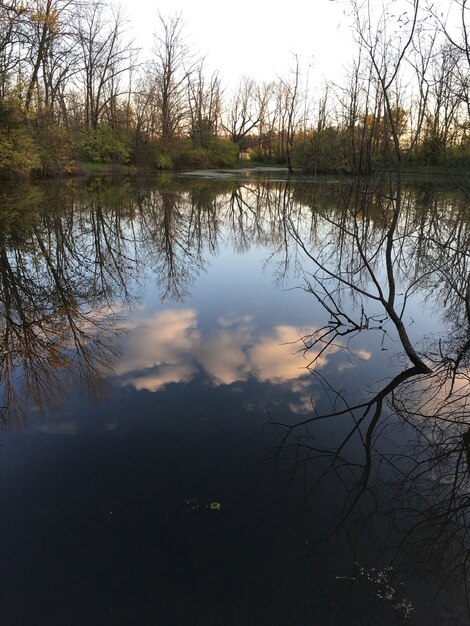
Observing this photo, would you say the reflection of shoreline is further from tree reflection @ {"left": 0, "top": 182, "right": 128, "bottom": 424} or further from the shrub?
the shrub

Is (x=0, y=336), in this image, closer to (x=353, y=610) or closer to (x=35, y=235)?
(x=353, y=610)

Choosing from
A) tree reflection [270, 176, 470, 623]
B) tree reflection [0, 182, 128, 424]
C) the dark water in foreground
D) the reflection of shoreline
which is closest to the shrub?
tree reflection [0, 182, 128, 424]

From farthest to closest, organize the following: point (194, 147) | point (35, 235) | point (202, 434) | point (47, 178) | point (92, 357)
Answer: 1. point (194, 147)
2. point (47, 178)
3. point (35, 235)
4. point (92, 357)
5. point (202, 434)

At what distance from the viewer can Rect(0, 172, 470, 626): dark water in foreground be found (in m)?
2.32

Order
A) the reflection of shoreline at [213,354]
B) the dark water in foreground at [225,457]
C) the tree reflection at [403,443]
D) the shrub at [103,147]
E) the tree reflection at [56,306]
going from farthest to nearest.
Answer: the shrub at [103,147], the reflection of shoreline at [213,354], the tree reflection at [56,306], the tree reflection at [403,443], the dark water in foreground at [225,457]

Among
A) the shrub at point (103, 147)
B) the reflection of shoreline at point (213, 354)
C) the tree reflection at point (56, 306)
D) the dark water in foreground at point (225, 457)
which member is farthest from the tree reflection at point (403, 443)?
the shrub at point (103, 147)

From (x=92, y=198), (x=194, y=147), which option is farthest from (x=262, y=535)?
(x=194, y=147)

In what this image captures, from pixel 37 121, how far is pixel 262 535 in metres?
26.2

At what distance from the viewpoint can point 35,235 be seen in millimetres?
Result: 10867

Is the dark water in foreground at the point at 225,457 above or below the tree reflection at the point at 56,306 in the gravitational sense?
below

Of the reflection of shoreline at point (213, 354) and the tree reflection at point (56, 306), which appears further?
the reflection of shoreline at point (213, 354)

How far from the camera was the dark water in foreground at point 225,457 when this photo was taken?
2.32 m

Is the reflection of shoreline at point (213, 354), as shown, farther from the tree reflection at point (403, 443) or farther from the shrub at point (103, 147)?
the shrub at point (103, 147)

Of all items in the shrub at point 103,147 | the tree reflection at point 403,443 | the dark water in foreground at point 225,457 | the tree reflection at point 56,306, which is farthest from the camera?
the shrub at point 103,147
